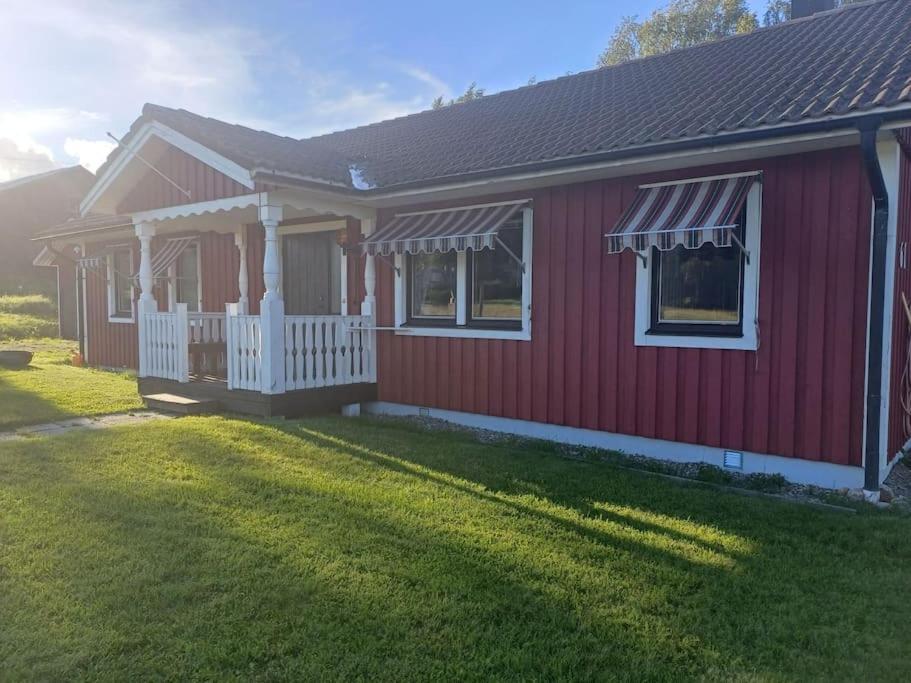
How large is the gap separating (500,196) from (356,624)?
204 inches

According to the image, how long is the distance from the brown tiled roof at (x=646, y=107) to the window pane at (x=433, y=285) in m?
1.08

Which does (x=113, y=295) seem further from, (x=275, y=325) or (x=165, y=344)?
(x=275, y=325)

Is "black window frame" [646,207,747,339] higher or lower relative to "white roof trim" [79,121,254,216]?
lower

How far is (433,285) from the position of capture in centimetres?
800

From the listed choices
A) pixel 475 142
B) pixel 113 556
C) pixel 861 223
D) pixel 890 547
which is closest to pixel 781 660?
pixel 890 547

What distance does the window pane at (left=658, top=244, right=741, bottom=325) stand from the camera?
5.71 metres

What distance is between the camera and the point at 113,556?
3539mm

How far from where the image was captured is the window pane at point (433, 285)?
7785 mm

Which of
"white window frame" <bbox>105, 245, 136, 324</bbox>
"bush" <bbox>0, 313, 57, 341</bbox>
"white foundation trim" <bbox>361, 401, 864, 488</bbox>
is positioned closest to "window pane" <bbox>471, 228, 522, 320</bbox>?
"white foundation trim" <bbox>361, 401, 864, 488</bbox>

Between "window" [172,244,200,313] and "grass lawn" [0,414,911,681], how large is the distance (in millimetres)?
6414

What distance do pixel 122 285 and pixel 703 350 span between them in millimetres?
11141

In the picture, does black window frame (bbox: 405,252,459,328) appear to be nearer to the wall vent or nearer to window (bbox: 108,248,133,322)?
the wall vent

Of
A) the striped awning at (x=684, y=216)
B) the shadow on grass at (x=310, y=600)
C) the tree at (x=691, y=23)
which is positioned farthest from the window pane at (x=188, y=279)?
the tree at (x=691, y=23)

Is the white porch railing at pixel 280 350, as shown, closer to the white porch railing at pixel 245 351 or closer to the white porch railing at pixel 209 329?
the white porch railing at pixel 245 351
